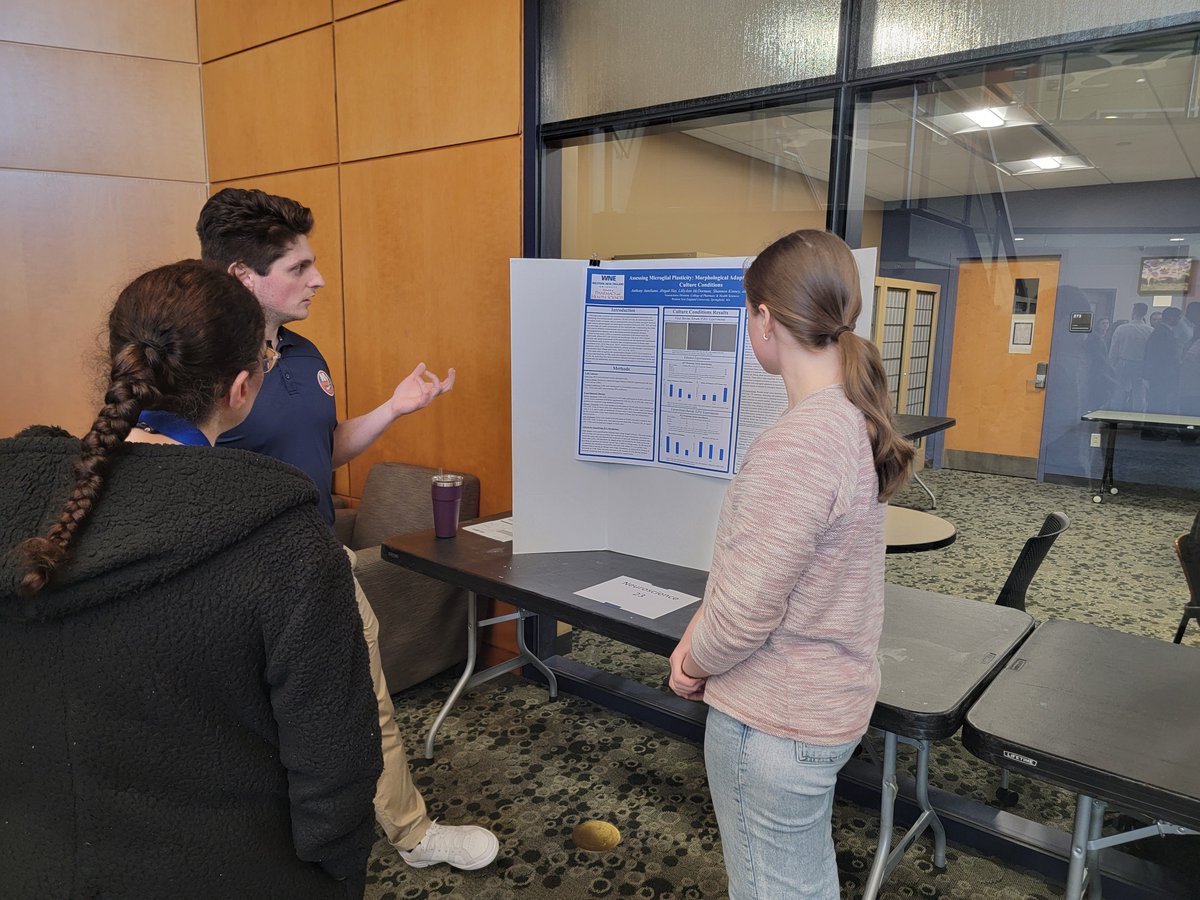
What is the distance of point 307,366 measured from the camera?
1854 mm

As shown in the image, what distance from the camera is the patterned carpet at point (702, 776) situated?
1.95 meters

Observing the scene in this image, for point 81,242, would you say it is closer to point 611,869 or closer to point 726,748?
point 611,869

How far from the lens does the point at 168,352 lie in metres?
0.88

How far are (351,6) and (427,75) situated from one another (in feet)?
1.73

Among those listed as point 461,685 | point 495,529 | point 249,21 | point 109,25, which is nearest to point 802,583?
point 495,529

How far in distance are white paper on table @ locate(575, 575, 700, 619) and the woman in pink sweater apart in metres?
0.54

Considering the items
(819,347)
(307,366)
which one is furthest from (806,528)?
(307,366)

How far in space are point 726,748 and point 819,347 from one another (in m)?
0.63

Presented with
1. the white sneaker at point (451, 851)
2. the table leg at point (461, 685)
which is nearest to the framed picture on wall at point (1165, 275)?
the table leg at point (461, 685)

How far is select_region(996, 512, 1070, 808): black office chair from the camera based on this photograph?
1946 millimetres

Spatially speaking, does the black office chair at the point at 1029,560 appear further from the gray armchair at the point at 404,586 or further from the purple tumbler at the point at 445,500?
the gray armchair at the point at 404,586

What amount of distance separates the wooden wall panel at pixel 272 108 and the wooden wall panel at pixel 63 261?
1.21ft

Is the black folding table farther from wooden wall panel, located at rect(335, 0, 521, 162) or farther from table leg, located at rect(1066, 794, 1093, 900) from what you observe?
wooden wall panel, located at rect(335, 0, 521, 162)

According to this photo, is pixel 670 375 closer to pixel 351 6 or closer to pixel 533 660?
pixel 533 660
